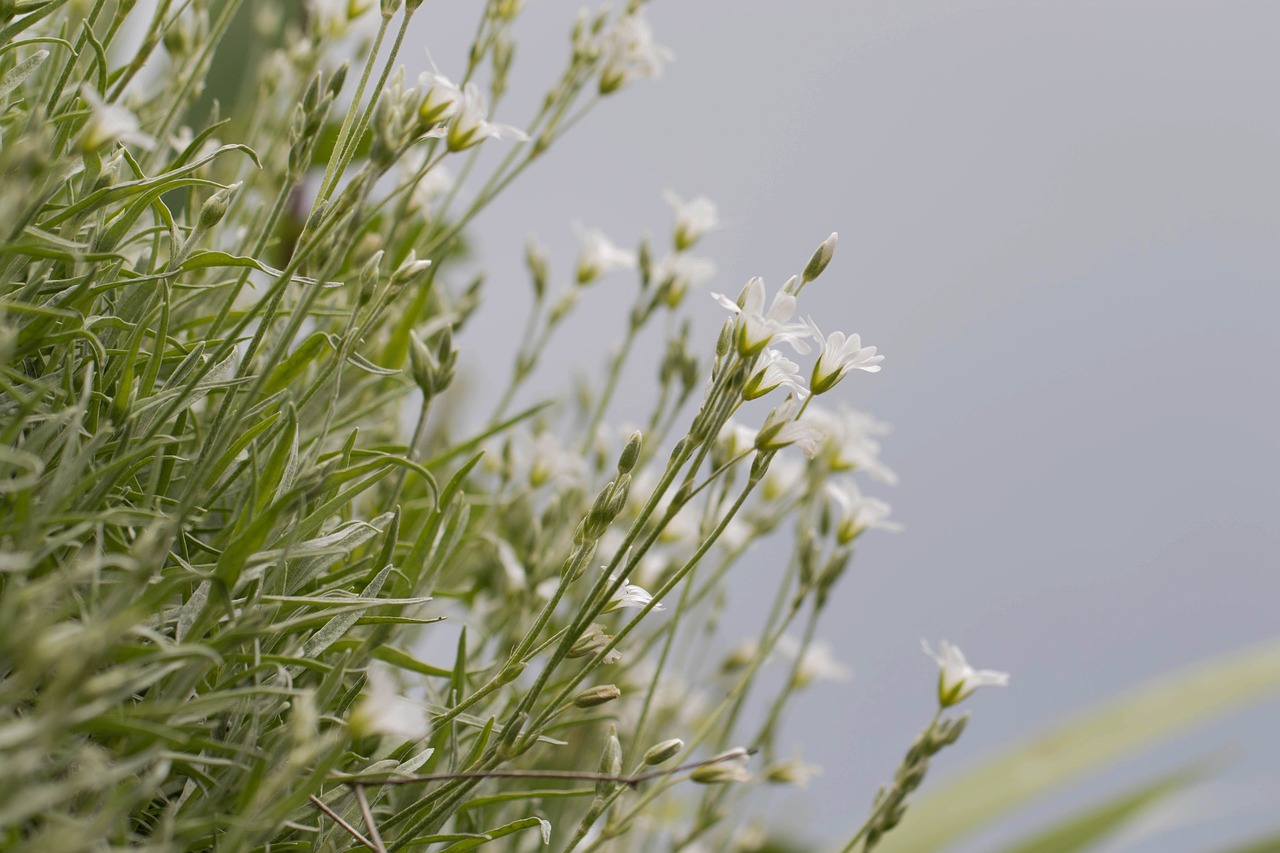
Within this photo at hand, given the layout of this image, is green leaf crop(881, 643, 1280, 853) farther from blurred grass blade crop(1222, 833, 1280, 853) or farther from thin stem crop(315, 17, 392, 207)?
thin stem crop(315, 17, 392, 207)

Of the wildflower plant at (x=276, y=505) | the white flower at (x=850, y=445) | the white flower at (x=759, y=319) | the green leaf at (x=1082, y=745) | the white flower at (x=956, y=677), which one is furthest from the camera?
the green leaf at (x=1082, y=745)

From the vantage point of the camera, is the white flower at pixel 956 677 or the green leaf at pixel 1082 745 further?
the green leaf at pixel 1082 745

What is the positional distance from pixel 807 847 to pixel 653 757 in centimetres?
113

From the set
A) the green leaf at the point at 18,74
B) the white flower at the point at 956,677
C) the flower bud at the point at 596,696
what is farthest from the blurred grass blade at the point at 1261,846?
the green leaf at the point at 18,74

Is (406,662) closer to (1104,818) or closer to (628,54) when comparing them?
(628,54)

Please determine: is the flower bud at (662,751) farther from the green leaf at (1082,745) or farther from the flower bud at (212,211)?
the green leaf at (1082,745)

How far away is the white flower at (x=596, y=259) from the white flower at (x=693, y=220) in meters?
0.06

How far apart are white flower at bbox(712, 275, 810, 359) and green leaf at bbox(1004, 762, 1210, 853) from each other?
30.8 inches

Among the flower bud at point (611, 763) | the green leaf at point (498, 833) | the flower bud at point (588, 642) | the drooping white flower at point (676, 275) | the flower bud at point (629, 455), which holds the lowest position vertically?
the green leaf at point (498, 833)

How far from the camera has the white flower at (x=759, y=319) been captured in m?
0.42

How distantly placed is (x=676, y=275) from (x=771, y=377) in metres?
0.31

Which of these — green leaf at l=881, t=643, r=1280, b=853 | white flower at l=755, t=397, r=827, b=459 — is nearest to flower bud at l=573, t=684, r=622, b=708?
white flower at l=755, t=397, r=827, b=459

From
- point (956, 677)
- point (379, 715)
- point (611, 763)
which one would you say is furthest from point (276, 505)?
point (956, 677)

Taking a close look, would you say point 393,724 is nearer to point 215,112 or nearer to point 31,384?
point 31,384
